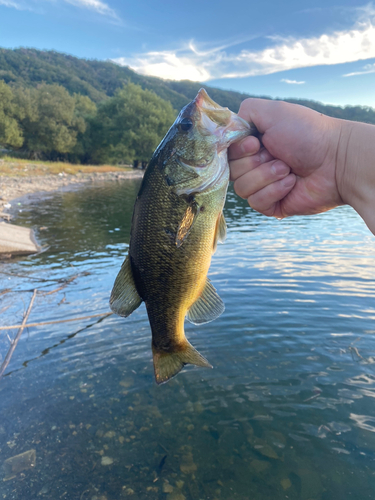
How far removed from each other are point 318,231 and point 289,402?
13575 millimetres

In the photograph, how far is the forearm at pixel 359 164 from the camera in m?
2.71

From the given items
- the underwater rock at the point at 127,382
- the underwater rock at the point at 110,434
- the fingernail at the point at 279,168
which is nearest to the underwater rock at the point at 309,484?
the underwater rock at the point at 110,434

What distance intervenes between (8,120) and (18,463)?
63185mm

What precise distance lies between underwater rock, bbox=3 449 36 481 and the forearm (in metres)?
4.91

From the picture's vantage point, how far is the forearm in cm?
271

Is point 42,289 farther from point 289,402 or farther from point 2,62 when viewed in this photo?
point 2,62

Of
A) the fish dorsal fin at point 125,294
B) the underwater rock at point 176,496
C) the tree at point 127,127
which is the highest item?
the tree at point 127,127

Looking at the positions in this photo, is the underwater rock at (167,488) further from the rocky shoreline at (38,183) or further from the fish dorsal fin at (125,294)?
the rocky shoreline at (38,183)

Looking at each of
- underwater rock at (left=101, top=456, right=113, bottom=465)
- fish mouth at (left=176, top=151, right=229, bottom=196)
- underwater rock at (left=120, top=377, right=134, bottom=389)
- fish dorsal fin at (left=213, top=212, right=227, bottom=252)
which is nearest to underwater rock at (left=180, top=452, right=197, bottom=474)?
underwater rock at (left=101, top=456, right=113, bottom=465)

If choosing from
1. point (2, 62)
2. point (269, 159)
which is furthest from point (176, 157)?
point (2, 62)

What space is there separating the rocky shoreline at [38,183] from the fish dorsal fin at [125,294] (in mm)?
22378

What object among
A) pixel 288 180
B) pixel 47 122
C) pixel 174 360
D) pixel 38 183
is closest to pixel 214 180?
pixel 288 180

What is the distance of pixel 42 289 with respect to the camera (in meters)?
9.48

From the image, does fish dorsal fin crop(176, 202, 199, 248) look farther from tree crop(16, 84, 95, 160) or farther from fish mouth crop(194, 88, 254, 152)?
tree crop(16, 84, 95, 160)
